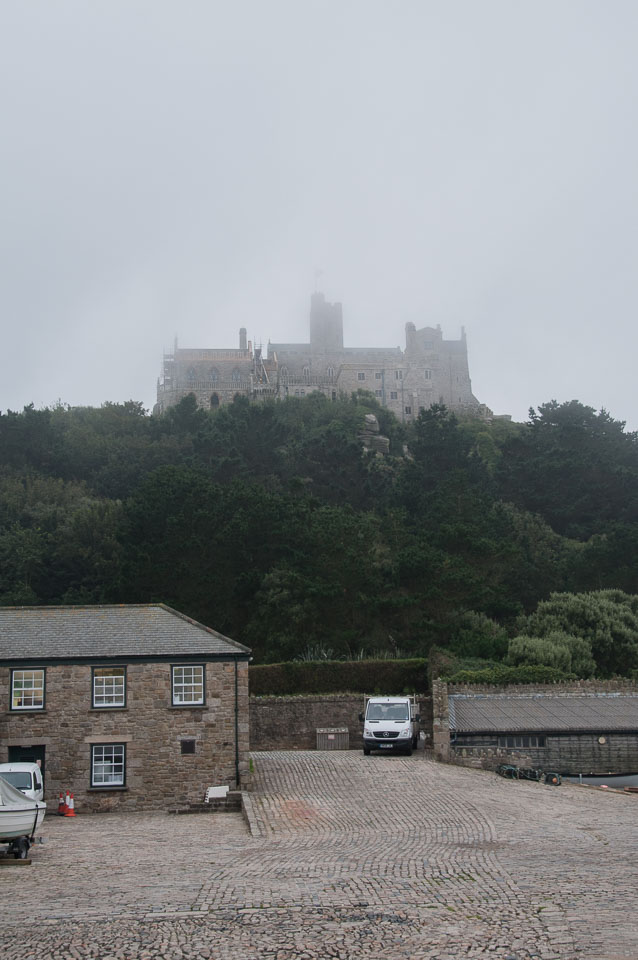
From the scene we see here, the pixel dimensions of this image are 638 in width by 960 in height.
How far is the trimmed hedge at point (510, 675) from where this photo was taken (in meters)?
31.9

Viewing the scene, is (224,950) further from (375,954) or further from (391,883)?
(391,883)

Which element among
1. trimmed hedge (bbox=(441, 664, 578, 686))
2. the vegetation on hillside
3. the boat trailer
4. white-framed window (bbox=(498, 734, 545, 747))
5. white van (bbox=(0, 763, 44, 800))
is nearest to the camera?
white van (bbox=(0, 763, 44, 800))

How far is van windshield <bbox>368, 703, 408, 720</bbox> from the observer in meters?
28.5

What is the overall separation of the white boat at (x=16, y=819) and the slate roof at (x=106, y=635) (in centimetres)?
857

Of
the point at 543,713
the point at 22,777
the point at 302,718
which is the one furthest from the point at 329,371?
the point at 22,777

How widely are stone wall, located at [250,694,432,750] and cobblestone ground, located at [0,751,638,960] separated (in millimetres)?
8949

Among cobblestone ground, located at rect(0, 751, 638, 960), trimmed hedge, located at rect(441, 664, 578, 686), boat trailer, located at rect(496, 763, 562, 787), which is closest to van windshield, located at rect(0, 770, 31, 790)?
cobblestone ground, located at rect(0, 751, 638, 960)

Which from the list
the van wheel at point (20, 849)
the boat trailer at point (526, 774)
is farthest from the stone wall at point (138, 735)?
the van wheel at point (20, 849)

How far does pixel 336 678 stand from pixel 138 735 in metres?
11.7

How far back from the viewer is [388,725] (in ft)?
92.3

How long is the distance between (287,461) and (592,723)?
39.7m

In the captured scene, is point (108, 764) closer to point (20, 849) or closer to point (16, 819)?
point (20, 849)

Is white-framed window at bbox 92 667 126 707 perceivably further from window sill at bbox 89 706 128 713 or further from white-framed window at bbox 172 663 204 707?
white-framed window at bbox 172 663 204 707

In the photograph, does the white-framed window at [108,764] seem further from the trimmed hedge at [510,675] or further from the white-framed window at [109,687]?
the trimmed hedge at [510,675]
